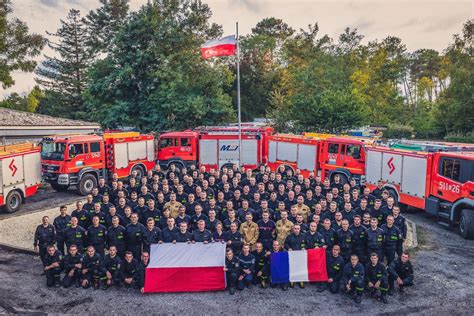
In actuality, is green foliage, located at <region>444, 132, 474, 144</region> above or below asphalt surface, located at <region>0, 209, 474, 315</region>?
above

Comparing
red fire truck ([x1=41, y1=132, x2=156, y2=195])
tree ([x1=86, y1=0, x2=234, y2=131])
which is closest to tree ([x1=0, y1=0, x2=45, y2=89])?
tree ([x1=86, y1=0, x2=234, y2=131])

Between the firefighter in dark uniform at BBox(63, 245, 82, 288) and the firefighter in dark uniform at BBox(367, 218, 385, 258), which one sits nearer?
the firefighter in dark uniform at BBox(63, 245, 82, 288)

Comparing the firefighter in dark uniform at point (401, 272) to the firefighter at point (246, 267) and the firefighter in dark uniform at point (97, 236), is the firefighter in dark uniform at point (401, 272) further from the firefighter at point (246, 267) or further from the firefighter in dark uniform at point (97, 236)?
the firefighter in dark uniform at point (97, 236)

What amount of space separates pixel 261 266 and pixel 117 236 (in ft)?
12.0

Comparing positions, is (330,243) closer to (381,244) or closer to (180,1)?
(381,244)

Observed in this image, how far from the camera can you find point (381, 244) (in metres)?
9.93

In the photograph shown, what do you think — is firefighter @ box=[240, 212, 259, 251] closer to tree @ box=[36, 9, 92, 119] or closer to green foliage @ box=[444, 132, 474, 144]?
Result: green foliage @ box=[444, 132, 474, 144]

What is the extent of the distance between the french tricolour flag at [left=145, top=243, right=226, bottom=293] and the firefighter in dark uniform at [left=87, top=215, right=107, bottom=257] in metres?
1.56

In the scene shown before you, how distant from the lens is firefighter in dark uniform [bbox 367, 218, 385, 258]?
9805mm

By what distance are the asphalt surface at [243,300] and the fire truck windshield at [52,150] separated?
838 centimetres

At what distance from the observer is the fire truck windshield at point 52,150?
17.9m

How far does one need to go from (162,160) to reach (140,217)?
36.2ft

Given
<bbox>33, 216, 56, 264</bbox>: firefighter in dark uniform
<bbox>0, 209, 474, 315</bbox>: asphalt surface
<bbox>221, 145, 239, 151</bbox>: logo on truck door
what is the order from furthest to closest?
<bbox>221, 145, 239, 151</bbox>: logo on truck door < <bbox>33, 216, 56, 264</bbox>: firefighter in dark uniform < <bbox>0, 209, 474, 315</bbox>: asphalt surface

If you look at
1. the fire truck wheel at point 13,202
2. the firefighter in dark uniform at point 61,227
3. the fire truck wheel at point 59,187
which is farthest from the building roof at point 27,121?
the firefighter in dark uniform at point 61,227
